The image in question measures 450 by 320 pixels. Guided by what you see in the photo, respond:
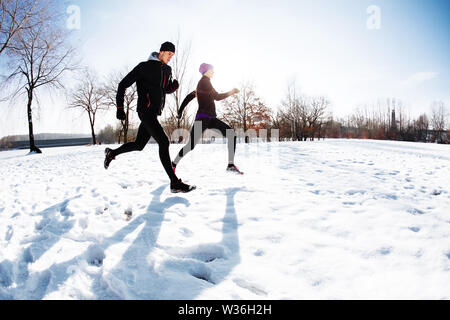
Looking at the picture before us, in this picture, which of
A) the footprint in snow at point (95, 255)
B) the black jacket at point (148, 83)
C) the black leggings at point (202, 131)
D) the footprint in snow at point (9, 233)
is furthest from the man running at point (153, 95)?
the footprint in snow at point (9, 233)

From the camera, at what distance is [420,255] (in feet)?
5.47

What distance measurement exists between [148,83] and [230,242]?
258 centimetres

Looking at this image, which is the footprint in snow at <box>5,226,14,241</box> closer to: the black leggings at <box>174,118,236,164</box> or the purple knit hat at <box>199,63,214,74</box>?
the black leggings at <box>174,118,236,164</box>

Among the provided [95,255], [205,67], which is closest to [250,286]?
[95,255]

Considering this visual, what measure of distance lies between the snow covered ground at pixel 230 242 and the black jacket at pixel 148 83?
4.28 ft

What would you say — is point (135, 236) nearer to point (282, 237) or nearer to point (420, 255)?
point (282, 237)

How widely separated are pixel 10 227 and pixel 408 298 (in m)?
3.33

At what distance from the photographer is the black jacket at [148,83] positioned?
10.6ft

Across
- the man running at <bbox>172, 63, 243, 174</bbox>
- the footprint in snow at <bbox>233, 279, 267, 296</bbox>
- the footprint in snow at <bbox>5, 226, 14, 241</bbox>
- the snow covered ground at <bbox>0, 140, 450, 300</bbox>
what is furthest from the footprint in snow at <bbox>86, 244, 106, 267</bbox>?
the man running at <bbox>172, 63, 243, 174</bbox>

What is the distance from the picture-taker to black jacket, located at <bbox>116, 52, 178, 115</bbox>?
3.24 m

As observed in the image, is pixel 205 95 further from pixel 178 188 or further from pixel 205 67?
pixel 178 188

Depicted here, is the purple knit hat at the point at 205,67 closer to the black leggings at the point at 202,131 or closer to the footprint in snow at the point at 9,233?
the black leggings at the point at 202,131

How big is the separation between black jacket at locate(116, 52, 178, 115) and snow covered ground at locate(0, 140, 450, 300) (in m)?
1.30

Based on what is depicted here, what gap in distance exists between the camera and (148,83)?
3.27 metres
